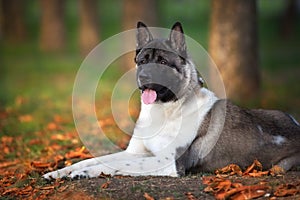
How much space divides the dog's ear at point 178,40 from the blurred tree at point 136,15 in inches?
409

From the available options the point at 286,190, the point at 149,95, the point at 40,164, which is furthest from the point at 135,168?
the point at 286,190

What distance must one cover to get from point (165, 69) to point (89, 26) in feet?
57.1

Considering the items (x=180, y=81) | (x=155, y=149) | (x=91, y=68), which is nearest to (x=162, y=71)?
(x=180, y=81)

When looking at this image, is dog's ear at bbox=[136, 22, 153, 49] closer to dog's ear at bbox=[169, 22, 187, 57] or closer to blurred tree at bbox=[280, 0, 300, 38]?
dog's ear at bbox=[169, 22, 187, 57]

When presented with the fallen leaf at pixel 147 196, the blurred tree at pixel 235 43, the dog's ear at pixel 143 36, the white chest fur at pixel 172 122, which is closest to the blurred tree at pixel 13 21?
the blurred tree at pixel 235 43

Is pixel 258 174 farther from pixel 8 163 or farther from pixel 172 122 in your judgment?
pixel 8 163

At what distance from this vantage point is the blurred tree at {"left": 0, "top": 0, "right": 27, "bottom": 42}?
99.2ft

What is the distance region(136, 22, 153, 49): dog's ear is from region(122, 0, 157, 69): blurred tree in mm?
10107

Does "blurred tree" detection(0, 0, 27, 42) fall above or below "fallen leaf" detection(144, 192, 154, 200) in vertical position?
above

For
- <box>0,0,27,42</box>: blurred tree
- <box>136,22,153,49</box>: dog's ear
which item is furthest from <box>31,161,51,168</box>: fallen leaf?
<box>0,0,27,42</box>: blurred tree

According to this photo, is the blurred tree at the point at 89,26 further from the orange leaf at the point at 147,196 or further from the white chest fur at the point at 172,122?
the orange leaf at the point at 147,196

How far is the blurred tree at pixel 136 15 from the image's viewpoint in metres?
17.7

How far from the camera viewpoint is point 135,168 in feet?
23.2

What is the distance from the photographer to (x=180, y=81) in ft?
23.8
